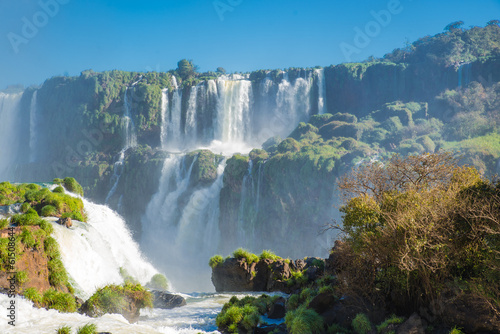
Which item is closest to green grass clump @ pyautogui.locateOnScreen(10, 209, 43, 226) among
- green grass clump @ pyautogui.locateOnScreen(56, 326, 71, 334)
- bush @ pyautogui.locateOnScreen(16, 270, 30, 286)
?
bush @ pyautogui.locateOnScreen(16, 270, 30, 286)

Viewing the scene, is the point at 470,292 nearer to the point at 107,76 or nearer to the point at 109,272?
the point at 109,272

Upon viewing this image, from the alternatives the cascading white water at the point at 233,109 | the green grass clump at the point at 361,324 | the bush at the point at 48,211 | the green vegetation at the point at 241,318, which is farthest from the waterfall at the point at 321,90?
the green grass clump at the point at 361,324

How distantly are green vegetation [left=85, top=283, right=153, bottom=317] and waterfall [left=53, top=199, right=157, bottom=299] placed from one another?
193 cm

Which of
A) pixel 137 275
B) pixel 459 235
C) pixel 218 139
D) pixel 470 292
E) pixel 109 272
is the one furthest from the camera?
pixel 218 139

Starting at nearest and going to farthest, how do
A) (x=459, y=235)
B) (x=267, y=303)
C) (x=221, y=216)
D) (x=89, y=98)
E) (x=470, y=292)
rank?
(x=470, y=292) < (x=459, y=235) < (x=267, y=303) < (x=221, y=216) < (x=89, y=98)

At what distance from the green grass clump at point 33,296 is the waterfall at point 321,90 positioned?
67.9 m

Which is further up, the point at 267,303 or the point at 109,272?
the point at 109,272

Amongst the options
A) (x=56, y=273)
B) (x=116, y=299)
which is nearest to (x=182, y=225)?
(x=56, y=273)

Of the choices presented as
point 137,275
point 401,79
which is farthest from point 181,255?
point 401,79

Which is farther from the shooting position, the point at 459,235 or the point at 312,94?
the point at 312,94

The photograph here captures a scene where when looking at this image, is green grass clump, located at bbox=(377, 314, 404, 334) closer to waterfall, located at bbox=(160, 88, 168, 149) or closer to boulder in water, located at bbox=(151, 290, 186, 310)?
boulder in water, located at bbox=(151, 290, 186, 310)

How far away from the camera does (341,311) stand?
1552 centimetres

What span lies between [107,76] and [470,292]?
83.9 m

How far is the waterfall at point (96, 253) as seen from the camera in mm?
Result: 19641
